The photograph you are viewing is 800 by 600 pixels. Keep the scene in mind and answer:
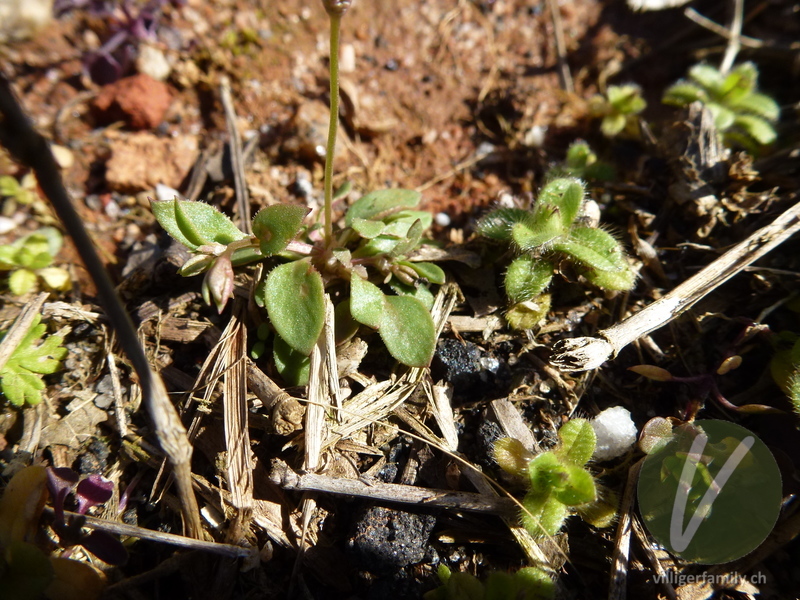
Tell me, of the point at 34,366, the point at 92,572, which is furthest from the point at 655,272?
the point at 34,366

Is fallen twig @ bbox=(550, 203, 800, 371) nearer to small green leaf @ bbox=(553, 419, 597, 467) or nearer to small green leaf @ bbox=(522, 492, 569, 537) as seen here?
small green leaf @ bbox=(553, 419, 597, 467)

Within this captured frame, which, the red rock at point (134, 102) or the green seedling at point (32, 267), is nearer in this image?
the green seedling at point (32, 267)

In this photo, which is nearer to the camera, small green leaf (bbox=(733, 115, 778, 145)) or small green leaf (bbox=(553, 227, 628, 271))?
small green leaf (bbox=(553, 227, 628, 271))

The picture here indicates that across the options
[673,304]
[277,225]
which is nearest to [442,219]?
[277,225]

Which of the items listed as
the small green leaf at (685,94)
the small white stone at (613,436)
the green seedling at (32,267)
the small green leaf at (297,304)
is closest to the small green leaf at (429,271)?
the small green leaf at (297,304)

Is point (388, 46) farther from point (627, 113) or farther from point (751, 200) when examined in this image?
point (751, 200)

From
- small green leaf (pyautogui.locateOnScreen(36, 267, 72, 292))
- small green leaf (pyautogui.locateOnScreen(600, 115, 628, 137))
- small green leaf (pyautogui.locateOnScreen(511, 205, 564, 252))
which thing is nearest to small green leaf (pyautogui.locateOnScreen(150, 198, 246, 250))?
small green leaf (pyautogui.locateOnScreen(36, 267, 72, 292))

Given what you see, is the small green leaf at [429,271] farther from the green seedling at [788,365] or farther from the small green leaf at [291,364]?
the green seedling at [788,365]
